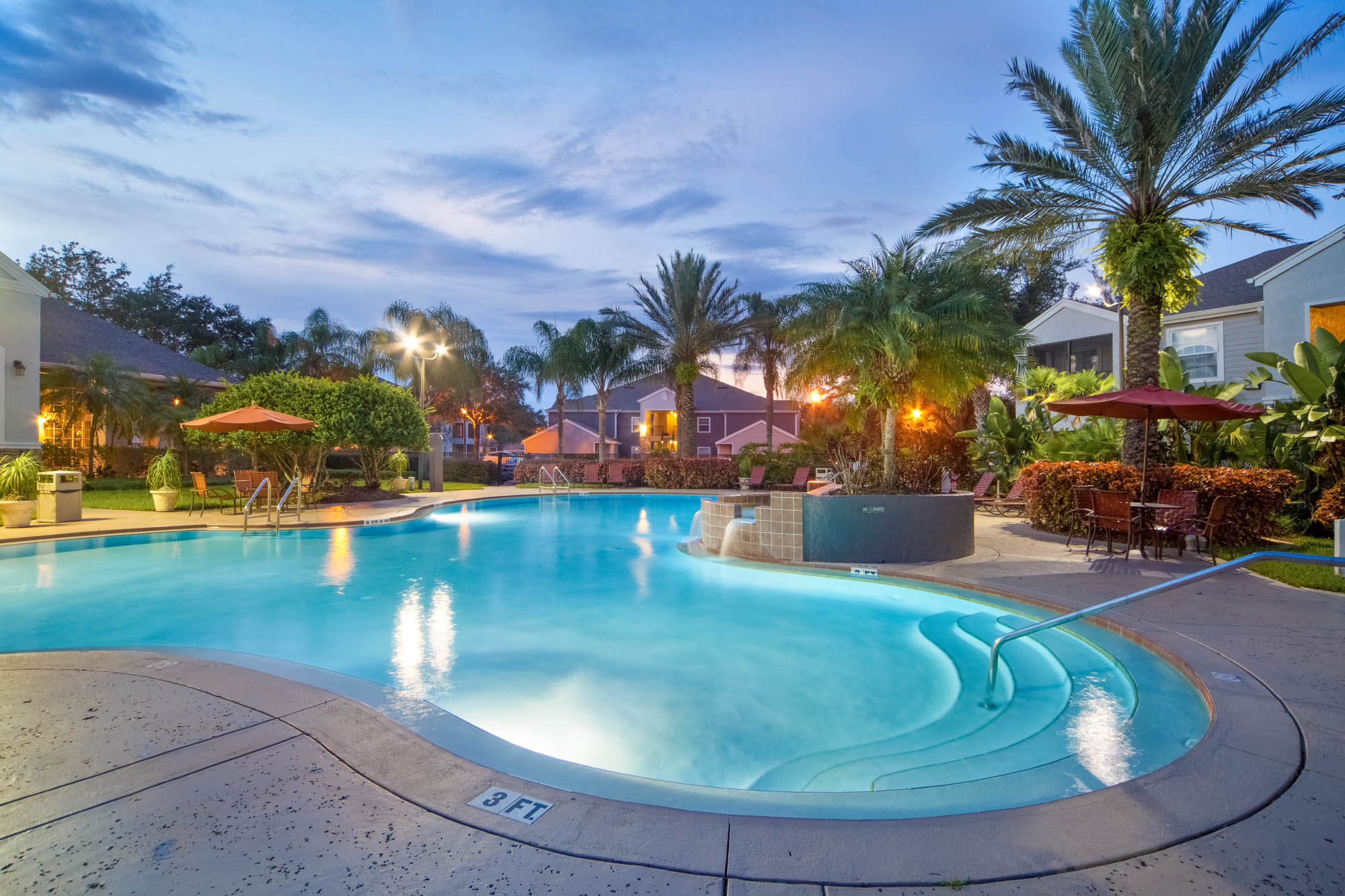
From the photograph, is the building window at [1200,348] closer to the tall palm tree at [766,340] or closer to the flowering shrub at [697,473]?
the tall palm tree at [766,340]

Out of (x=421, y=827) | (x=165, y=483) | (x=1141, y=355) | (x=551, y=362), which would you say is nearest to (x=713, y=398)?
(x=551, y=362)

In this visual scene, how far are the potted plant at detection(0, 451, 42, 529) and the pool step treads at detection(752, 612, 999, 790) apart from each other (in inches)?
630

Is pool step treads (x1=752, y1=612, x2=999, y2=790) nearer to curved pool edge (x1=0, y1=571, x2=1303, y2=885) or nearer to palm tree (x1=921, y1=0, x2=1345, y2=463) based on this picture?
curved pool edge (x1=0, y1=571, x2=1303, y2=885)

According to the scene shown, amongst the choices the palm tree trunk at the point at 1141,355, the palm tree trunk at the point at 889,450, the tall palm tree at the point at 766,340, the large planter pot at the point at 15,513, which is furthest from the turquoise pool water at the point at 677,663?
the tall palm tree at the point at 766,340

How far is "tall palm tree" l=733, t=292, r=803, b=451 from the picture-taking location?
1091 inches

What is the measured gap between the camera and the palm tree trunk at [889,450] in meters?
12.9

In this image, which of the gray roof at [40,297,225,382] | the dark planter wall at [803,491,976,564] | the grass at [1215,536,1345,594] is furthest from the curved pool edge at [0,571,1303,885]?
the gray roof at [40,297,225,382]

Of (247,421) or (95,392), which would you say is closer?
(247,421)

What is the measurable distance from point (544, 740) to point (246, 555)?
31.3ft

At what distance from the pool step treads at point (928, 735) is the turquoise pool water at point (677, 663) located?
21 mm

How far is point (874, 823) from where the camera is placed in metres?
2.58

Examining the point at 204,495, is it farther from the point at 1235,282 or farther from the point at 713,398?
the point at 713,398

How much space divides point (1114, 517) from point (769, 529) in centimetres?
490

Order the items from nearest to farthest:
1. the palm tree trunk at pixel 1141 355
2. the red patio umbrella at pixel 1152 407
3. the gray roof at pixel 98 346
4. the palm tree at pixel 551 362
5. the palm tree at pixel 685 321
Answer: the red patio umbrella at pixel 1152 407, the palm tree trunk at pixel 1141 355, the gray roof at pixel 98 346, the palm tree at pixel 685 321, the palm tree at pixel 551 362
